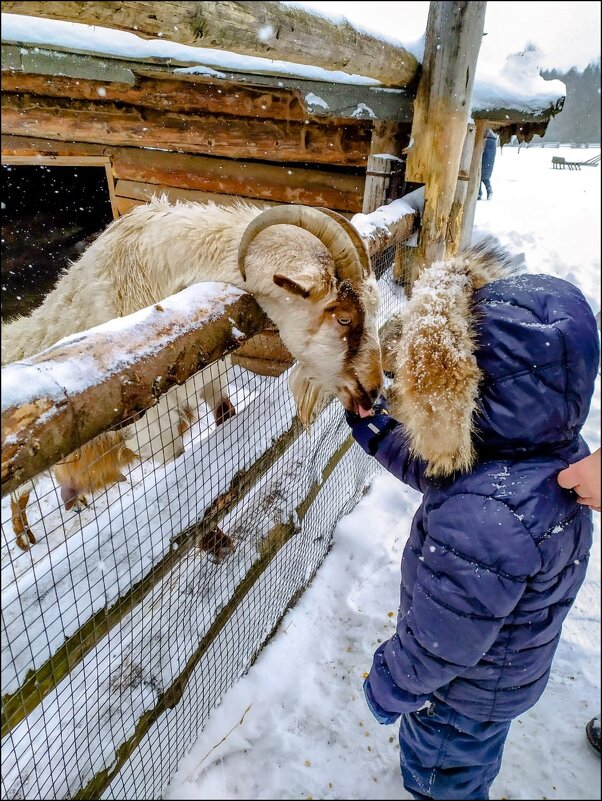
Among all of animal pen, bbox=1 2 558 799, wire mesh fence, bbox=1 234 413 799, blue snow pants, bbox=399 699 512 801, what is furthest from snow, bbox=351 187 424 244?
blue snow pants, bbox=399 699 512 801

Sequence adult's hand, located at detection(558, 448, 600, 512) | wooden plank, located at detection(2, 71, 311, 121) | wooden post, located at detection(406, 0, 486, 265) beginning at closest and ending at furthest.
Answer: adult's hand, located at detection(558, 448, 600, 512)
wooden post, located at detection(406, 0, 486, 265)
wooden plank, located at detection(2, 71, 311, 121)

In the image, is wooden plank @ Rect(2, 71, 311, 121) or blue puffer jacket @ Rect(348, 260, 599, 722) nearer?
blue puffer jacket @ Rect(348, 260, 599, 722)

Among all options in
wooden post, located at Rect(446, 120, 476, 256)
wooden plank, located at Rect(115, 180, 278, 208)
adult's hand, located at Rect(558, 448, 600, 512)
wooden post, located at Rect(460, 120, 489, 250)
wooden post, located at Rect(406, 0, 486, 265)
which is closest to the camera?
adult's hand, located at Rect(558, 448, 600, 512)

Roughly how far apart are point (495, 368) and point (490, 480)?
1.20ft

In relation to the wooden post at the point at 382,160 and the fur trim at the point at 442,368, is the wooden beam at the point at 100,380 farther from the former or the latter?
the wooden post at the point at 382,160

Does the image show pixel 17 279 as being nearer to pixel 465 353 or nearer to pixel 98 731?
pixel 98 731

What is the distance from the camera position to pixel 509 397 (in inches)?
65.0

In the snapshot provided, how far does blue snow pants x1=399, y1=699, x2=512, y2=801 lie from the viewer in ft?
6.80

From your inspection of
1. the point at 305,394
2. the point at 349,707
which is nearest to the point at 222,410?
the point at 305,394

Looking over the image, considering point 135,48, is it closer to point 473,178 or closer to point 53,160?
point 53,160

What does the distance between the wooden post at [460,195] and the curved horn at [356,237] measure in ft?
8.53

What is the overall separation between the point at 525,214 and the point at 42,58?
11.9 m

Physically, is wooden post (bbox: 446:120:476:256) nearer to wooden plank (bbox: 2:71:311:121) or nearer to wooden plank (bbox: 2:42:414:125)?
wooden plank (bbox: 2:42:414:125)

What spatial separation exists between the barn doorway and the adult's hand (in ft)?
31.6
